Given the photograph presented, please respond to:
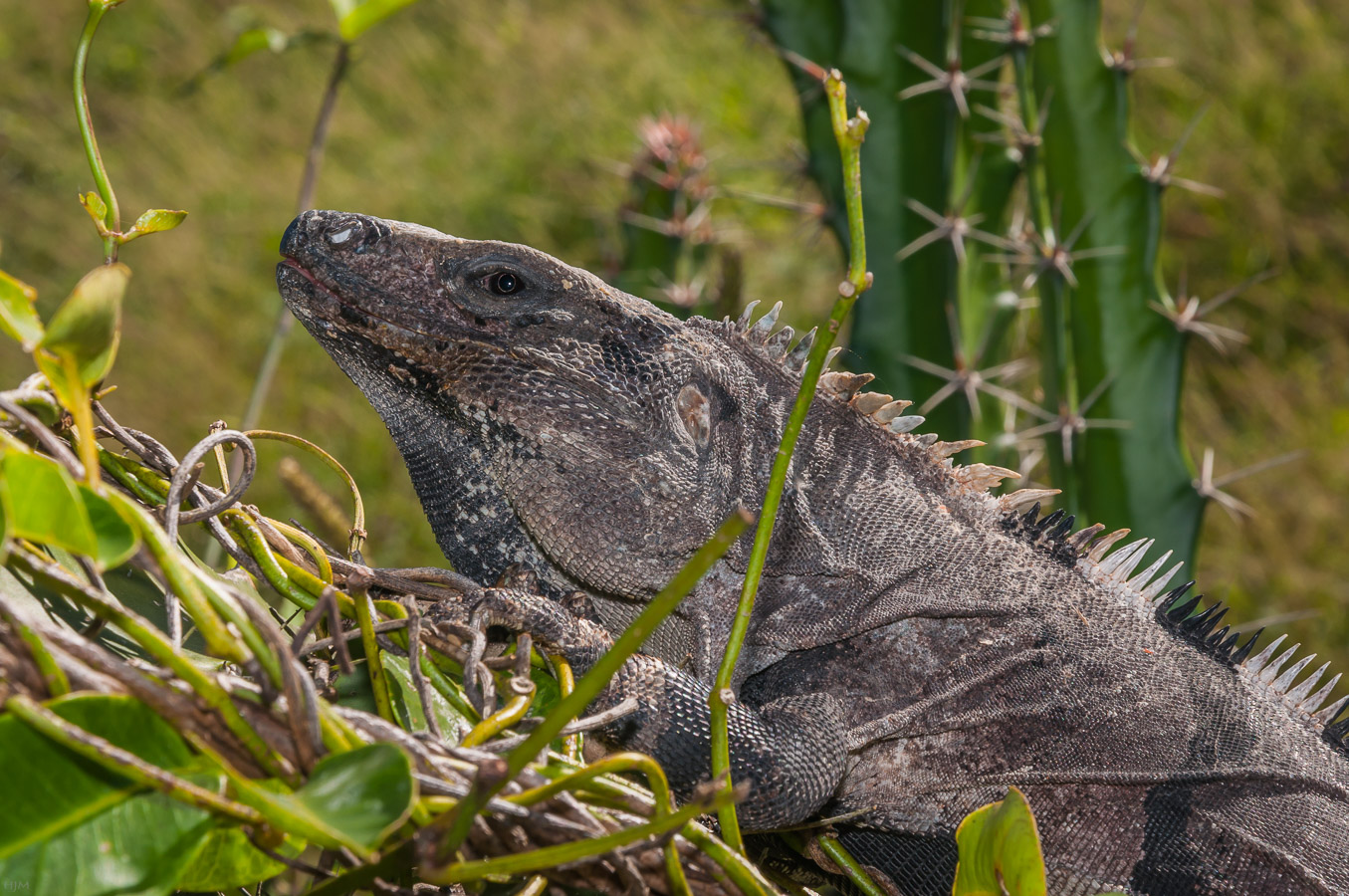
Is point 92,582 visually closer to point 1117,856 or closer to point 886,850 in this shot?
point 886,850

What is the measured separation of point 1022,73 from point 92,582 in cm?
316

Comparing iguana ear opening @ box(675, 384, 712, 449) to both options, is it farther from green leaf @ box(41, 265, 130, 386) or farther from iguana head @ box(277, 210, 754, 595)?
green leaf @ box(41, 265, 130, 386)

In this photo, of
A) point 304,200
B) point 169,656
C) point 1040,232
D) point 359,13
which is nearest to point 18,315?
point 169,656

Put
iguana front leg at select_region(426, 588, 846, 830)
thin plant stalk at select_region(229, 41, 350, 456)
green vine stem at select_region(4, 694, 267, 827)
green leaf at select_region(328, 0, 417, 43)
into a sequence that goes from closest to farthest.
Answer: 1. green vine stem at select_region(4, 694, 267, 827)
2. iguana front leg at select_region(426, 588, 846, 830)
3. green leaf at select_region(328, 0, 417, 43)
4. thin plant stalk at select_region(229, 41, 350, 456)

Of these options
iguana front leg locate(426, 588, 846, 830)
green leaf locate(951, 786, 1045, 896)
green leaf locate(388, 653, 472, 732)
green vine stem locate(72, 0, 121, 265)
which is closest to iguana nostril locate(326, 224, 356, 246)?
A: green vine stem locate(72, 0, 121, 265)

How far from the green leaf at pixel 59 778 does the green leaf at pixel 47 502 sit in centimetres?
13

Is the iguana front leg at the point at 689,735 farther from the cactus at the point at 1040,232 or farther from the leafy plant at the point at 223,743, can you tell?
the cactus at the point at 1040,232

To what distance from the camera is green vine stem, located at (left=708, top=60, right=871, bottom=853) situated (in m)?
1.19

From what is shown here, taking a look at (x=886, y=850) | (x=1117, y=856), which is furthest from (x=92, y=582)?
(x=1117, y=856)

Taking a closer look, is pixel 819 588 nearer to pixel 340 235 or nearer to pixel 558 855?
pixel 340 235

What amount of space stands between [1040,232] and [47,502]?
313 centimetres

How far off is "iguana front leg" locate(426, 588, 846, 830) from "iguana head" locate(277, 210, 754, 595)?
0.28 metres

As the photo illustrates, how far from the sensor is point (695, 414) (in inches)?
86.6

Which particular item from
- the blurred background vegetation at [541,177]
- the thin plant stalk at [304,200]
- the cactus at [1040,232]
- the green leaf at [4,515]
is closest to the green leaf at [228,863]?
the green leaf at [4,515]
